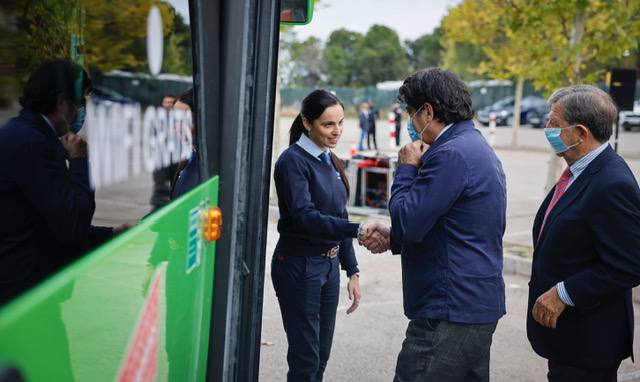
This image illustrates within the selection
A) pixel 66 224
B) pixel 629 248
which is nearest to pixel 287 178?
pixel 629 248

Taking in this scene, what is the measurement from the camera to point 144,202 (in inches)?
66.9

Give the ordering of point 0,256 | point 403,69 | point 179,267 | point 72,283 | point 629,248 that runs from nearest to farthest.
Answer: point 0,256 → point 72,283 → point 179,267 → point 629,248 → point 403,69

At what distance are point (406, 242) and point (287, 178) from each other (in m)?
0.95

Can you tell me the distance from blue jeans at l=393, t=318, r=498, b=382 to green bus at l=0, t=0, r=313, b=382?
0.61 meters

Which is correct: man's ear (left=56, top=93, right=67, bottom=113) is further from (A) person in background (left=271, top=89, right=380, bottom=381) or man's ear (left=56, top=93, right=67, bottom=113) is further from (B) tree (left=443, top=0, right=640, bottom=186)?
(B) tree (left=443, top=0, right=640, bottom=186)

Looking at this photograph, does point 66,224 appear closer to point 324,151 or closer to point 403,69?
point 324,151

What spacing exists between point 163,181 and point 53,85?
2.42 ft

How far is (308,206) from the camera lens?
125 inches

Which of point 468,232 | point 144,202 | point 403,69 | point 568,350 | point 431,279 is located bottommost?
point 568,350

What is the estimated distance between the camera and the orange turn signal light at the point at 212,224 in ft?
7.36

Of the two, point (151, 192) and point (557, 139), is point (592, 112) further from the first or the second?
point (151, 192)

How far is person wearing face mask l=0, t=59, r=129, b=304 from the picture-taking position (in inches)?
41.4

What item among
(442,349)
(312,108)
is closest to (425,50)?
(312,108)

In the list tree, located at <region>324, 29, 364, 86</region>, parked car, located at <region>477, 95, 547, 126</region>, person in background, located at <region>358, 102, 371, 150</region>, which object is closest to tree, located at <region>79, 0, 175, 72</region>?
A: person in background, located at <region>358, 102, 371, 150</region>
